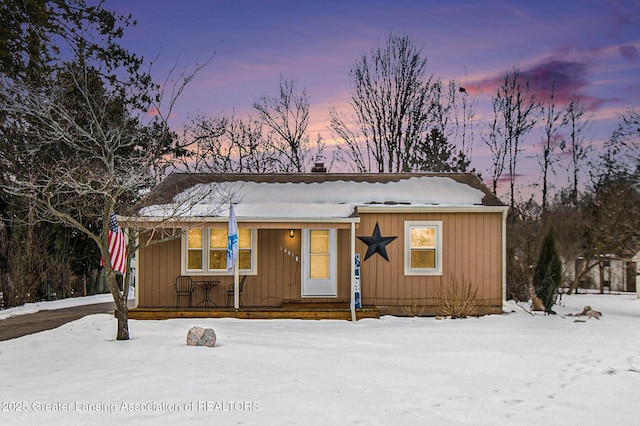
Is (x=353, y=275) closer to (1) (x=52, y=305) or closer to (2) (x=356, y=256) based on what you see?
(2) (x=356, y=256)

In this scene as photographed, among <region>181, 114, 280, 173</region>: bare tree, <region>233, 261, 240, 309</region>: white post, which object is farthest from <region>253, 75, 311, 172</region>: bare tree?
<region>233, 261, 240, 309</region>: white post

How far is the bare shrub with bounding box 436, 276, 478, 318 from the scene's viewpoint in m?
14.0

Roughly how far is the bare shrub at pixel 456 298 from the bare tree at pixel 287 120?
16.6 meters

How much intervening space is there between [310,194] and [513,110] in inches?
713

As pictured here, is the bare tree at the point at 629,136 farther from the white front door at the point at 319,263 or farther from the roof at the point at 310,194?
the white front door at the point at 319,263

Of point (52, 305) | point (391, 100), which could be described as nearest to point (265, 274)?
point (52, 305)

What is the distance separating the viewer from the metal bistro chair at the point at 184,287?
567 inches

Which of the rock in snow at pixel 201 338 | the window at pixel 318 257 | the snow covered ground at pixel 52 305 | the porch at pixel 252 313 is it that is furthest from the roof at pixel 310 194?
the snow covered ground at pixel 52 305

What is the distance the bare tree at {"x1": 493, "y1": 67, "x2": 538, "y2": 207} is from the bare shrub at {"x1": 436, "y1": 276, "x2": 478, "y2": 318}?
52.5 ft

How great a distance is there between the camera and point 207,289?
568 inches

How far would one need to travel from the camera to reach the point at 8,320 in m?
14.2

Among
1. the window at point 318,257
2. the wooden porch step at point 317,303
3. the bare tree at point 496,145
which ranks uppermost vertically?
the bare tree at point 496,145

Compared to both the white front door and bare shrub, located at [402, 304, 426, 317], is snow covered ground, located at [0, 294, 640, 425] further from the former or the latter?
the white front door

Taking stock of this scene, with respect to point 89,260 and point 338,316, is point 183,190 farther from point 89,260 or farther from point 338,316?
point 89,260
